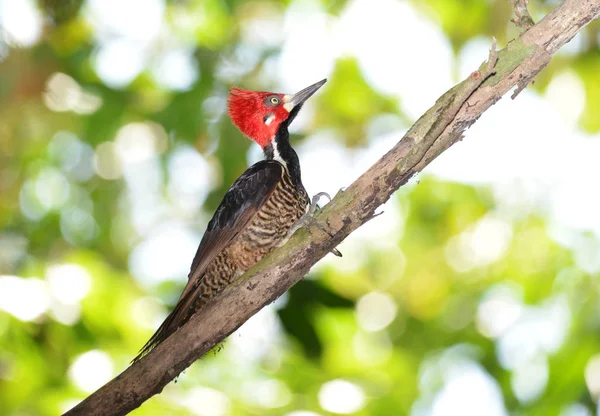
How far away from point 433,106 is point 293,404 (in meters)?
1.90

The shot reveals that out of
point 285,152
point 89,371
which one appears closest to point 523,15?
point 285,152

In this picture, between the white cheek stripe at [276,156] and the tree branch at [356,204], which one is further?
the white cheek stripe at [276,156]

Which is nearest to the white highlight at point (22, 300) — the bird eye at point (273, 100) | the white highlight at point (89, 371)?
the white highlight at point (89, 371)

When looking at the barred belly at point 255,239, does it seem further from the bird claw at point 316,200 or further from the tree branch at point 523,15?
the tree branch at point 523,15

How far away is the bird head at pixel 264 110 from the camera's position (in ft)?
16.4

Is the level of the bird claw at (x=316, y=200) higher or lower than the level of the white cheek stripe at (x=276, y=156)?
lower

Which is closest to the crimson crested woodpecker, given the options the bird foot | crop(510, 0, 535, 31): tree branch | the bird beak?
the bird foot

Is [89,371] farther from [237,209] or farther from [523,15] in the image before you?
[523,15]

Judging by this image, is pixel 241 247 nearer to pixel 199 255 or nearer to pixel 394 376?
pixel 199 255

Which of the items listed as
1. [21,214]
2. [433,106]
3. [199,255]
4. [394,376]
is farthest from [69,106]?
[433,106]

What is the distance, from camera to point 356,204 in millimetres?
3098

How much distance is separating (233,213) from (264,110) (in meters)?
1.11

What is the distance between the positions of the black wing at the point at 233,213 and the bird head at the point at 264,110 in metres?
0.63

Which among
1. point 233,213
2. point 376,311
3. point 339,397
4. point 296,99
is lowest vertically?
point 339,397
